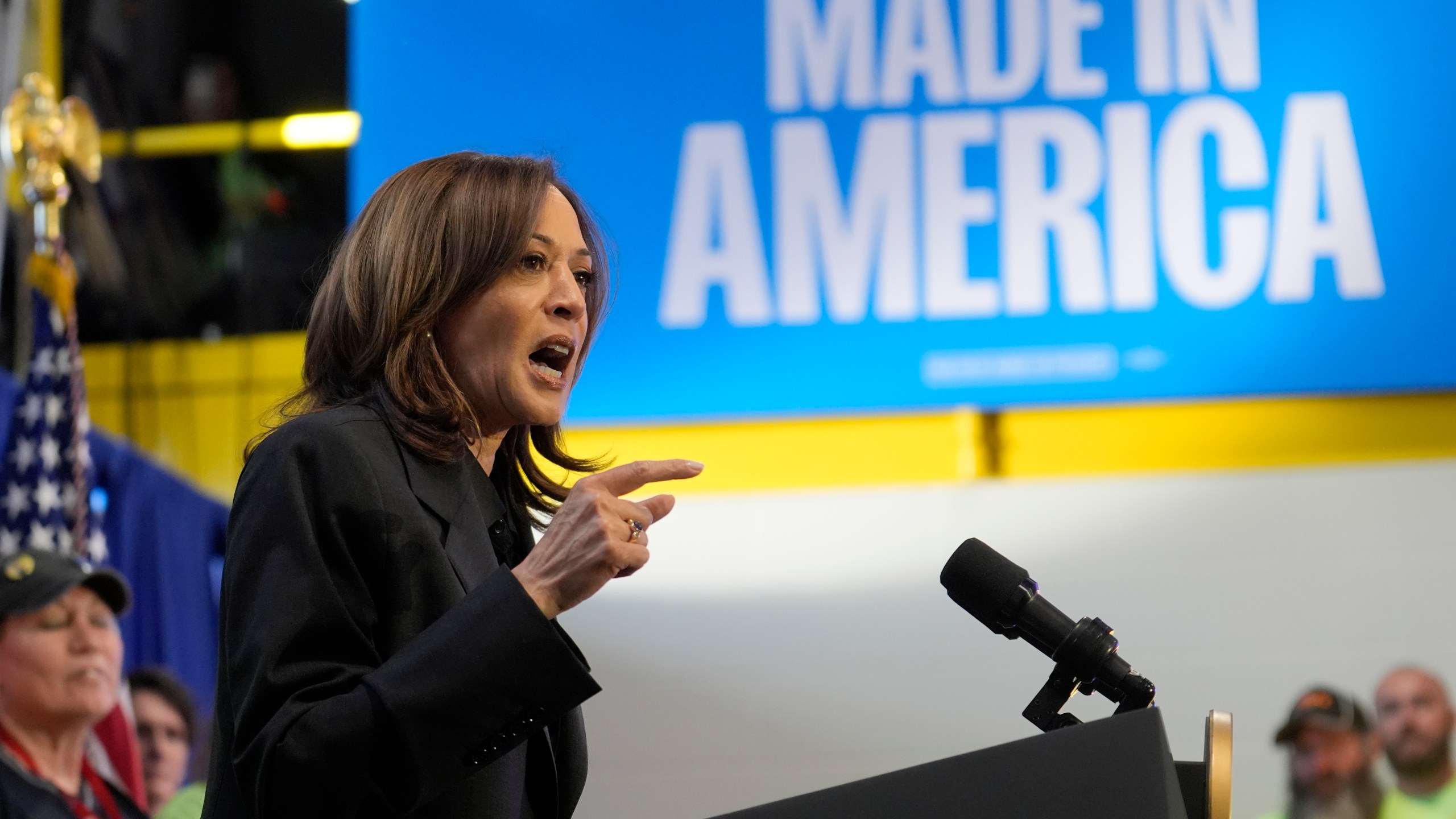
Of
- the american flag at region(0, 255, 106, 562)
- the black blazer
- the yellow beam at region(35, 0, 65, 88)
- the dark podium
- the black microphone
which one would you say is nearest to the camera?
the dark podium

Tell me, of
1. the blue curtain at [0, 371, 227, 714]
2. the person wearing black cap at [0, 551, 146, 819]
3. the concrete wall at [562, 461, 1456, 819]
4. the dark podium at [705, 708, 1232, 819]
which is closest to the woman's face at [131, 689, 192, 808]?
the blue curtain at [0, 371, 227, 714]

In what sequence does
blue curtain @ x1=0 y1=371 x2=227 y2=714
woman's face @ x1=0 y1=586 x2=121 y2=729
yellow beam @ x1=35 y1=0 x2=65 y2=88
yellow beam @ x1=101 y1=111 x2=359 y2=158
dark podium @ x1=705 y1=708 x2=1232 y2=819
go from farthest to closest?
yellow beam @ x1=101 y1=111 x2=359 y2=158, yellow beam @ x1=35 y1=0 x2=65 y2=88, blue curtain @ x1=0 y1=371 x2=227 y2=714, woman's face @ x1=0 y1=586 x2=121 y2=729, dark podium @ x1=705 y1=708 x2=1232 y2=819

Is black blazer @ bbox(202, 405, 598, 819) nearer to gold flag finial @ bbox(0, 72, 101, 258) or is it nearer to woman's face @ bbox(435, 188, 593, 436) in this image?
woman's face @ bbox(435, 188, 593, 436)

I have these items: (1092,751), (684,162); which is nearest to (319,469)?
(1092,751)

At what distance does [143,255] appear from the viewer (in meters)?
5.70

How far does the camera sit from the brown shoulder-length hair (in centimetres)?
129

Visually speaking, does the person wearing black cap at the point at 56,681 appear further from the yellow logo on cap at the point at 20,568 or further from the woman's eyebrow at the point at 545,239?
the woman's eyebrow at the point at 545,239

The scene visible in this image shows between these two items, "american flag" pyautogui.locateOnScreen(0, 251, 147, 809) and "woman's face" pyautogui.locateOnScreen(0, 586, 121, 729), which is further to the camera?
"american flag" pyautogui.locateOnScreen(0, 251, 147, 809)

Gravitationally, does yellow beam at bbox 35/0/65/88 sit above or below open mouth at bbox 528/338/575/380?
above

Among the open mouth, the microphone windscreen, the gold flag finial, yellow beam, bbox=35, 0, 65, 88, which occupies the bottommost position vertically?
the microphone windscreen

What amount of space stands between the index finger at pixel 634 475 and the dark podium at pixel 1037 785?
0.25 m

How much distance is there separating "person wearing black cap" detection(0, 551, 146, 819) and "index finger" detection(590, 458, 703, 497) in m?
2.21

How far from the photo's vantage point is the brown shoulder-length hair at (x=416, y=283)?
4.24 ft

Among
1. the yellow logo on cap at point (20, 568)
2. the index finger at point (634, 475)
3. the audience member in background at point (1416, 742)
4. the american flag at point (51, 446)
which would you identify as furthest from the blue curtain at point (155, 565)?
the index finger at point (634, 475)
